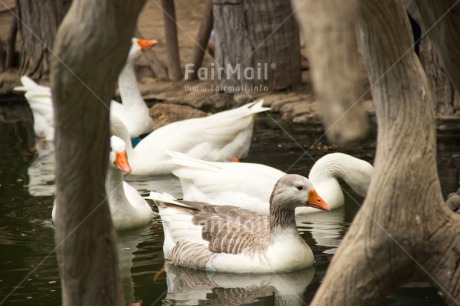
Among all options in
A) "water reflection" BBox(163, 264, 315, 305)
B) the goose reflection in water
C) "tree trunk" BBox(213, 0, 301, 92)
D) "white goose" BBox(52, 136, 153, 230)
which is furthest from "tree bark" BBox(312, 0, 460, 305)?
"tree trunk" BBox(213, 0, 301, 92)

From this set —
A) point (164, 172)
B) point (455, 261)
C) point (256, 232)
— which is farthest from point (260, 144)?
point (455, 261)

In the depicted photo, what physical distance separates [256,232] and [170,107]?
4477 mm

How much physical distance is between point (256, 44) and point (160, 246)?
4.66 m

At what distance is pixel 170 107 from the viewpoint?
33.8ft

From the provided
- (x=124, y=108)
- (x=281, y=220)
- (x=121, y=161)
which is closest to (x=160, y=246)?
(x=121, y=161)

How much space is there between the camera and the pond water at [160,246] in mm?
5496

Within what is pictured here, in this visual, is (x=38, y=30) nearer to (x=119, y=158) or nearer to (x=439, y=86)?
(x=439, y=86)

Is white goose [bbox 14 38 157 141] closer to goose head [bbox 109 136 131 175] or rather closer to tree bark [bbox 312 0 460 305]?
goose head [bbox 109 136 131 175]

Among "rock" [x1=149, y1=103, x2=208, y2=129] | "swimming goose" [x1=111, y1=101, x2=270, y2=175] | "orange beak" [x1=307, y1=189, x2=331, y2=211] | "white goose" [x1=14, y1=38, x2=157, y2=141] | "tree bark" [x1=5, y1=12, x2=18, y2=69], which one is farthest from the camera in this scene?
"tree bark" [x1=5, y1=12, x2=18, y2=69]

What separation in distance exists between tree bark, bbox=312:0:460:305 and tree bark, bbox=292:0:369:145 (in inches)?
62.7

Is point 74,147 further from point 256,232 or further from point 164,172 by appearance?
point 164,172

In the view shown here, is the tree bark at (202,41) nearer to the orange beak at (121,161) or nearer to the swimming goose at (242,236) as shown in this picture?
the orange beak at (121,161)

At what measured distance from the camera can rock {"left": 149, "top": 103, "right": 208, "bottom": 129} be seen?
33.0 ft

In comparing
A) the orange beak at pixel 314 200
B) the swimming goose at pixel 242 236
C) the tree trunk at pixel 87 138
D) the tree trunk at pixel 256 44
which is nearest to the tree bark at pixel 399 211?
the tree trunk at pixel 87 138
